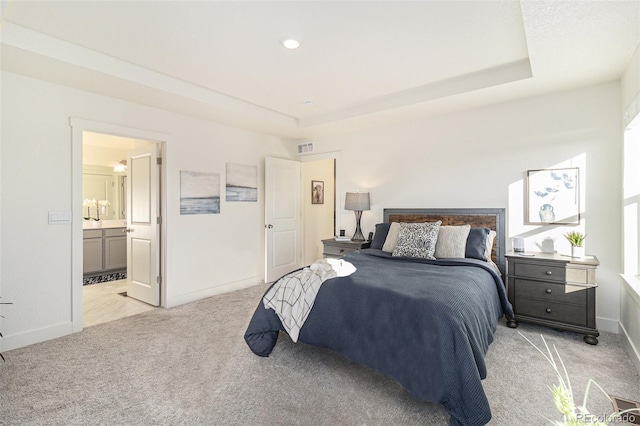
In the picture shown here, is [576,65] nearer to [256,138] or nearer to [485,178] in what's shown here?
[485,178]

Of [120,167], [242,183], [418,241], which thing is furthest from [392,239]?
[120,167]

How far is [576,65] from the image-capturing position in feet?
9.16

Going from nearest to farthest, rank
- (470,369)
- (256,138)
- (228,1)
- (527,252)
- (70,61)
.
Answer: (470,369) → (228,1) → (70,61) → (527,252) → (256,138)

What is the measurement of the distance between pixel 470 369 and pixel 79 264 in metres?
3.62

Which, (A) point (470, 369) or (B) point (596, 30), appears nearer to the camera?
(A) point (470, 369)

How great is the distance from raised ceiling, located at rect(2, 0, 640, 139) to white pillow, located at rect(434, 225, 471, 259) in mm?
1440

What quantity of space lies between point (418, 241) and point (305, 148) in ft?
9.55

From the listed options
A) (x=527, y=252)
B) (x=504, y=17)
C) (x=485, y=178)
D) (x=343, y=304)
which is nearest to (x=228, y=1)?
(x=504, y=17)

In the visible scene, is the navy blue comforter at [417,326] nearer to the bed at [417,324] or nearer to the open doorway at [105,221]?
the bed at [417,324]

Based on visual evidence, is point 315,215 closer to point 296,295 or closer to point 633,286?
point 296,295

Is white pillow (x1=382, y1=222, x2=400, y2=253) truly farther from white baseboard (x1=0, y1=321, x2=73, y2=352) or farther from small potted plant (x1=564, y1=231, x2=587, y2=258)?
white baseboard (x1=0, y1=321, x2=73, y2=352)

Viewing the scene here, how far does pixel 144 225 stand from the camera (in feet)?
14.2

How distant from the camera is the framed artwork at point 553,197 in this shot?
11.0ft

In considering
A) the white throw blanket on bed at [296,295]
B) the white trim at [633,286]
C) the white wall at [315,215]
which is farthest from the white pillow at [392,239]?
the white wall at [315,215]
